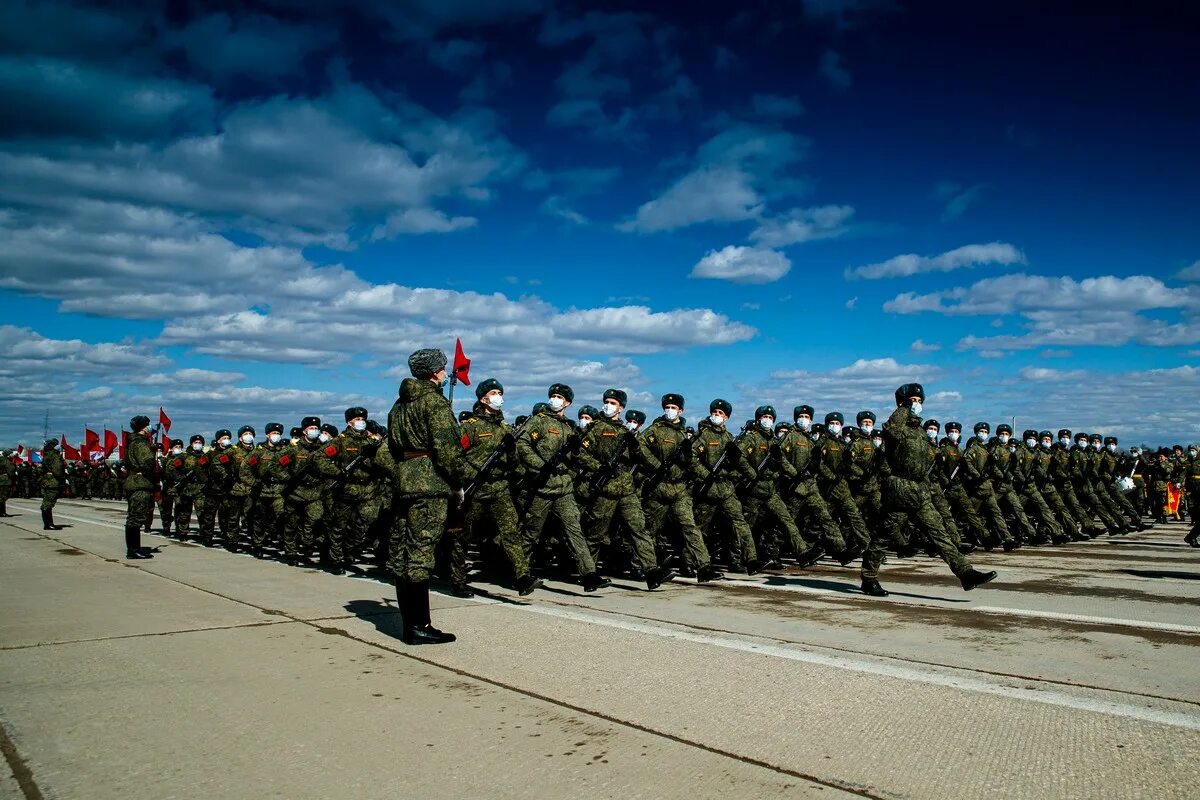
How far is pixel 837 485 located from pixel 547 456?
197 inches

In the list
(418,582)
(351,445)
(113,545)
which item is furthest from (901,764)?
(113,545)

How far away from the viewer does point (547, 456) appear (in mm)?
7992

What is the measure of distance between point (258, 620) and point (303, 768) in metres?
3.40

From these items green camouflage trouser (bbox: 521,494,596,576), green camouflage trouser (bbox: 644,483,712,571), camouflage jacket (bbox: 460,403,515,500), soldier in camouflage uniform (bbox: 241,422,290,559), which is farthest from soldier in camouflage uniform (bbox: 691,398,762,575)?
soldier in camouflage uniform (bbox: 241,422,290,559)

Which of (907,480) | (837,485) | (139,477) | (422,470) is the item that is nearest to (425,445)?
(422,470)

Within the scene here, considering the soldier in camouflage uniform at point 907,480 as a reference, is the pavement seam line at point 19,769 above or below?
below

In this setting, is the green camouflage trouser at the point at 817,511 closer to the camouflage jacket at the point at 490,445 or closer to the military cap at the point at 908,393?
the military cap at the point at 908,393

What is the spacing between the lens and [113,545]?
525 inches

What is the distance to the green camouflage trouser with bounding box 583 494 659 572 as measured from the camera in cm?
822

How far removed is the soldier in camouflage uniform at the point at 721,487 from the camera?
30.7 feet

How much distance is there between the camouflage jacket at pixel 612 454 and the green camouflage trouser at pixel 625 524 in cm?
10

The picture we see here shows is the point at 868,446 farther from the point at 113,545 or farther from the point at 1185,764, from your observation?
the point at 113,545

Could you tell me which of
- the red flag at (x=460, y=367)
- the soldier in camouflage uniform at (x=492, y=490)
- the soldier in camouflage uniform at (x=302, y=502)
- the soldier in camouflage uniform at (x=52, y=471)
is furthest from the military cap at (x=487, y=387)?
the soldier in camouflage uniform at (x=52, y=471)

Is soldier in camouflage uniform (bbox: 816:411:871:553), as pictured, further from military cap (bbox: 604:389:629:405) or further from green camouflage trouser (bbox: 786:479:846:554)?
military cap (bbox: 604:389:629:405)
